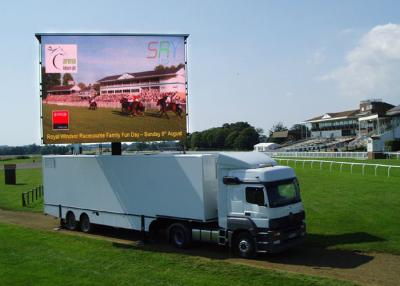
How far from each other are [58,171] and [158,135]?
4.20 m

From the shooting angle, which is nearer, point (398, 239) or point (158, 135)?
point (398, 239)

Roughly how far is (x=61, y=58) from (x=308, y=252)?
10.6m

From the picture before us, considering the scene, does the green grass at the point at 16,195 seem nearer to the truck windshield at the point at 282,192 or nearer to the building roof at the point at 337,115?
the truck windshield at the point at 282,192

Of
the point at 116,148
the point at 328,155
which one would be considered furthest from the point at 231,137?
the point at 116,148

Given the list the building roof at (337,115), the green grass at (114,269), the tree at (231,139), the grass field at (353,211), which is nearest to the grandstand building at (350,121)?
the building roof at (337,115)

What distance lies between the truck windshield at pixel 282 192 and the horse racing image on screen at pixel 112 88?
254 inches

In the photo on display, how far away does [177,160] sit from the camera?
14352 mm

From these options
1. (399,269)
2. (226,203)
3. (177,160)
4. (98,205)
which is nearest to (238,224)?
(226,203)

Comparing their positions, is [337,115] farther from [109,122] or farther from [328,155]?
[109,122]

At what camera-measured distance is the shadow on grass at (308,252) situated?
12.1 metres

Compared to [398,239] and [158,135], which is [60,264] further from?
[398,239]

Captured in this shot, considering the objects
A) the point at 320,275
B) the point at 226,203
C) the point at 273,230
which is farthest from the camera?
the point at 226,203

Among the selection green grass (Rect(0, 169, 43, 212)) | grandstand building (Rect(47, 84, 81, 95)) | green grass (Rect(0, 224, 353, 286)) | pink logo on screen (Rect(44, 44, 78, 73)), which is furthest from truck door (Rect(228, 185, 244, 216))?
green grass (Rect(0, 169, 43, 212))

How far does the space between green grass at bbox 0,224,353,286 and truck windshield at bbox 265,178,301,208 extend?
202 centimetres
